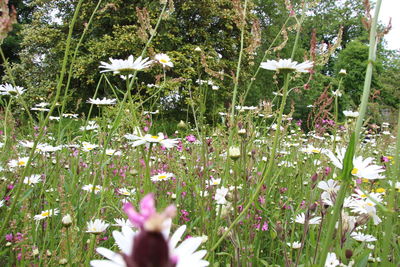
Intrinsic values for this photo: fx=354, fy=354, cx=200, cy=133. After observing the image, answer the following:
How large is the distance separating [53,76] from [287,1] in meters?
9.80

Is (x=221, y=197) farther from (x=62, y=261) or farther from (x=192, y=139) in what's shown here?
(x=192, y=139)

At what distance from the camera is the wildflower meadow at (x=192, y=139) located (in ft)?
2.40

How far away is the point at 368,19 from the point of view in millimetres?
628

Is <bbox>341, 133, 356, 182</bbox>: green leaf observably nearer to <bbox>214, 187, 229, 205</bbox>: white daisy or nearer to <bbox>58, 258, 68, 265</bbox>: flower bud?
<bbox>214, 187, 229, 205</bbox>: white daisy

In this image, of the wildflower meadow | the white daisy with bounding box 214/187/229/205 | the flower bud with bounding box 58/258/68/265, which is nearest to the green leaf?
the wildflower meadow

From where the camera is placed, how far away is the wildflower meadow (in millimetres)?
732

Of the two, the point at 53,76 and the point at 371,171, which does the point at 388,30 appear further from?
the point at 53,76

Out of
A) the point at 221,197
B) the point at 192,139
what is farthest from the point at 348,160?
the point at 192,139

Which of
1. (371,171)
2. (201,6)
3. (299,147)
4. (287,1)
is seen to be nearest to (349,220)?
Result: (371,171)

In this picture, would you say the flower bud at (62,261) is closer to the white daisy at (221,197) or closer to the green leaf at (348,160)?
the white daisy at (221,197)

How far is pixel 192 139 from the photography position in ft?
7.02

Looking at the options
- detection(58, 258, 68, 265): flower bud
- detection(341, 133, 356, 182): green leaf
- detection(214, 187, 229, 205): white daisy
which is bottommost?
detection(58, 258, 68, 265): flower bud

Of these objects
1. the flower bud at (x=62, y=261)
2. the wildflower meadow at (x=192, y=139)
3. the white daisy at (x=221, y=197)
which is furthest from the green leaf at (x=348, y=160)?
the flower bud at (x=62, y=261)

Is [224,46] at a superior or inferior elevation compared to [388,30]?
superior
